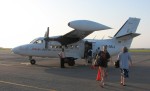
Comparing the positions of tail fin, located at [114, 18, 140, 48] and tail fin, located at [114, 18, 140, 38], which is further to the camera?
tail fin, located at [114, 18, 140, 38]

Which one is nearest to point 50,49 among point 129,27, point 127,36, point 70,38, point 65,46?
point 65,46

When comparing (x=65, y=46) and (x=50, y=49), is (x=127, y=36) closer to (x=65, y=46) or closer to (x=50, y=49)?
(x=65, y=46)

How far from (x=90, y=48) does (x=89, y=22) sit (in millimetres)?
5258

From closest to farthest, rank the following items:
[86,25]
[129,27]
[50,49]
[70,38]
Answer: [86,25]
[70,38]
[50,49]
[129,27]

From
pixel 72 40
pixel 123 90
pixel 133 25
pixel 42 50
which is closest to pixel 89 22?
pixel 72 40

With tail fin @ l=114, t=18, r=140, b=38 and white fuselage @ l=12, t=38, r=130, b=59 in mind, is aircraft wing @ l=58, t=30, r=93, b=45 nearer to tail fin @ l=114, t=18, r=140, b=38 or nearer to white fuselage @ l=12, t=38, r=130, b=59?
white fuselage @ l=12, t=38, r=130, b=59

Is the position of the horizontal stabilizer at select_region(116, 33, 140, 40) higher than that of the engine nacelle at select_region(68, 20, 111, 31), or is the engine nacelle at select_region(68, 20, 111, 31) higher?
the engine nacelle at select_region(68, 20, 111, 31)

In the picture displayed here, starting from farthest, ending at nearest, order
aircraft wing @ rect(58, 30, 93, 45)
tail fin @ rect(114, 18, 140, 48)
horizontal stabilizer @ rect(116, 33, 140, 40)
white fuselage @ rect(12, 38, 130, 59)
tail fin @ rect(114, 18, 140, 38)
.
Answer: tail fin @ rect(114, 18, 140, 38), tail fin @ rect(114, 18, 140, 48), horizontal stabilizer @ rect(116, 33, 140, 40), white fuselage @ rect(12, 38, 130, 59), aircraft wing @ rect(58, 30, 93, 45)

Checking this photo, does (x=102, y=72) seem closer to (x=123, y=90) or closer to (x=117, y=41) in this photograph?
(x=123, y=90)

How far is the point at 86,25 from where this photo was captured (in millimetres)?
21172

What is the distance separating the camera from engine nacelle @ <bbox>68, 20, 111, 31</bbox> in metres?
21.0

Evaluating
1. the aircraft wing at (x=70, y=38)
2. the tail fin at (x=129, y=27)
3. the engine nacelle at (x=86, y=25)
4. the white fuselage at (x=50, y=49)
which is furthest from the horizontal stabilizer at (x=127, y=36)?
the engine nacelle at (x=86, y=25)

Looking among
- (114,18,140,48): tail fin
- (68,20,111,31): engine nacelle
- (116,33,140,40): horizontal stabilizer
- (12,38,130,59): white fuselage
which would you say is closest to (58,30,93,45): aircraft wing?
(12,38,130,59): white fuselage

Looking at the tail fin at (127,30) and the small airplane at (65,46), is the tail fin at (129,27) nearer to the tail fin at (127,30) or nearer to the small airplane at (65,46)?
the tail fin at (127,30)
